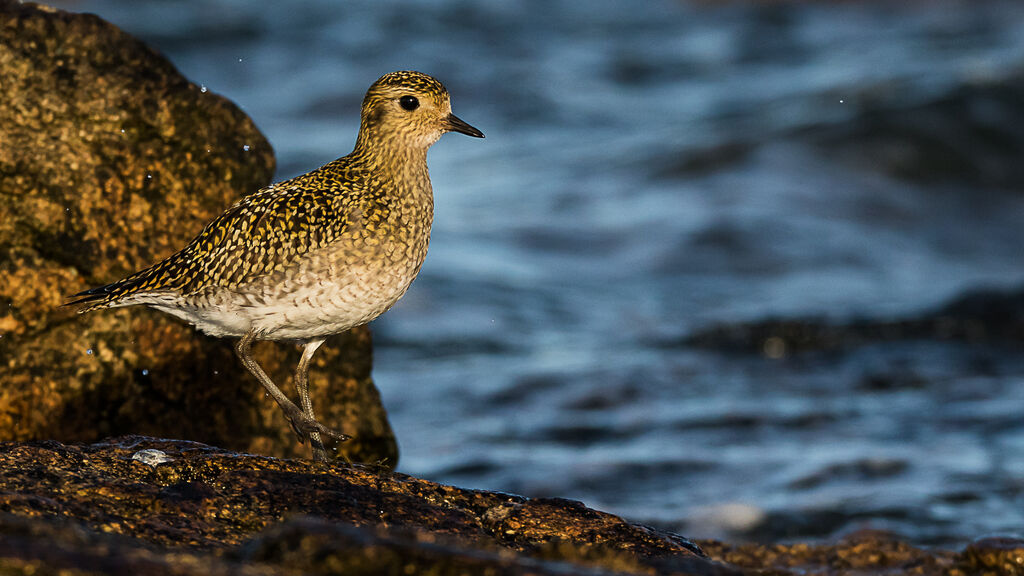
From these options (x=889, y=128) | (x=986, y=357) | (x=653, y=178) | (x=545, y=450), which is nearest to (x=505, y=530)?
(x=545, y=450)

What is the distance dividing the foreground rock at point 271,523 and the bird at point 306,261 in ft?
2.19

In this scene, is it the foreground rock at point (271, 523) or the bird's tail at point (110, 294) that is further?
the bird's tail at point (110, 294)

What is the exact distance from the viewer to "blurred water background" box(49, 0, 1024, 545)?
395 inches

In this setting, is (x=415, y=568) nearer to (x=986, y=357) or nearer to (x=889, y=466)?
(x=889, y=466)

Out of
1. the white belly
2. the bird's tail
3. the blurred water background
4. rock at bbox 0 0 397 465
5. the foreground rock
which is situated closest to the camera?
the foreground rock

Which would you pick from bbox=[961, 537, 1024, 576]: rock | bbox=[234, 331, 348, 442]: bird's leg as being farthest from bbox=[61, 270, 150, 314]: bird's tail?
bbox=[961, 537, 1024, 576]: rock

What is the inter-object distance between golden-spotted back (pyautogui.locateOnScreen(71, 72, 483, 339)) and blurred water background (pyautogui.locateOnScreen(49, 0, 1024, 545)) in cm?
420

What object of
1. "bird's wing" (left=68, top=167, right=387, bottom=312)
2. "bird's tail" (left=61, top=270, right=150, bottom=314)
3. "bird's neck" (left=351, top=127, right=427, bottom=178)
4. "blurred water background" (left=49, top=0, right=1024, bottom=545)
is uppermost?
"blurred water background" (left=49, top=0, right=1024, bottom=545)

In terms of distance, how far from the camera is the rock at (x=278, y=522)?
318 cm

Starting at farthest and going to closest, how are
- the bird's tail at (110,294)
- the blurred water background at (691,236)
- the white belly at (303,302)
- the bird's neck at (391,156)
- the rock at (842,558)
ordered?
the blurred water background at (691,236) < the rock at (842,558) < the bird's neck at (391,156) < the bird's tail at (110,294) < the white belly at (303,302)

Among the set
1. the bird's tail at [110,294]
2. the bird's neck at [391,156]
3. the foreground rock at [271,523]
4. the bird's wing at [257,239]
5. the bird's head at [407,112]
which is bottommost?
the foreground rock at [271,523]

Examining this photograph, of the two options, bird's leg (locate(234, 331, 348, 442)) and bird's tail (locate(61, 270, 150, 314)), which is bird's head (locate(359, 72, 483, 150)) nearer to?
bird's leg (locate(234, 331, 348, 442))

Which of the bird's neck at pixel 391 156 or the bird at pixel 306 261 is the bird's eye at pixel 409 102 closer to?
the bird at pixel 306 261

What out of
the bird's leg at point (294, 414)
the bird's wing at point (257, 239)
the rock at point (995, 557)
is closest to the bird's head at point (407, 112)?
the bird's wing at point (257, 239)
